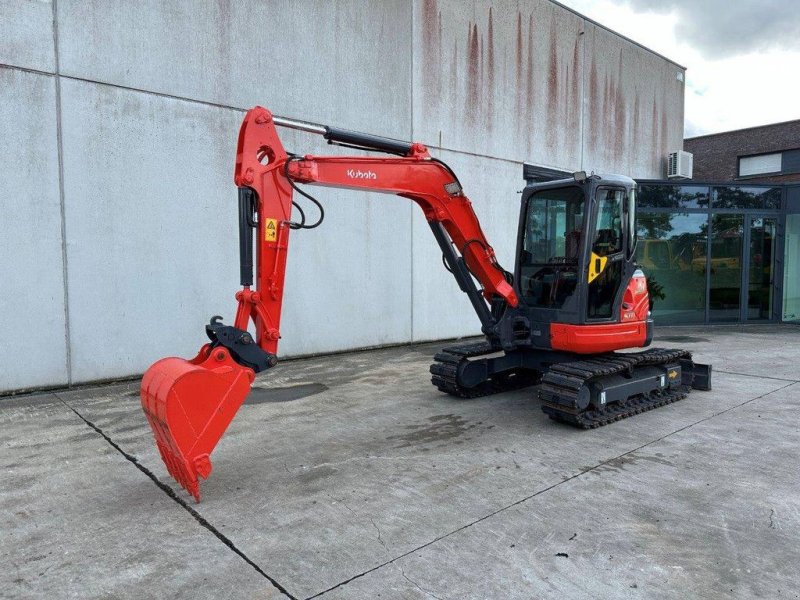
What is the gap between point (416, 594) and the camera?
9.00 feet

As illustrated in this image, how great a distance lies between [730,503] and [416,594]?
2.35 meters

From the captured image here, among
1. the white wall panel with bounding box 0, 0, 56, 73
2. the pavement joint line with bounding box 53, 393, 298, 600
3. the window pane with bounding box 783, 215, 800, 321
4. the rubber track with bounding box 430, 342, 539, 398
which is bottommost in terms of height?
the pavement joint line with bounding box 53, 393, 298, 600

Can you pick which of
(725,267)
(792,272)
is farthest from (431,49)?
(792,272)

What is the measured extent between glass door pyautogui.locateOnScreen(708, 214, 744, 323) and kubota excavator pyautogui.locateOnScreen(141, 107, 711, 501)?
26.5 feet

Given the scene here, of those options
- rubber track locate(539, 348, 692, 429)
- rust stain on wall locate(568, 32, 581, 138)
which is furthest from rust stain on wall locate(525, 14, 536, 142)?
rubber track locate(539, 348, 692, 429)

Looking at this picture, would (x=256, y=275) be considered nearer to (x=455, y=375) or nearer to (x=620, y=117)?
(x=455, y=375)

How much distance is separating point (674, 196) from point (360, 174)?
37.5 feet

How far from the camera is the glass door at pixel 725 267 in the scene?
1374 centimetres

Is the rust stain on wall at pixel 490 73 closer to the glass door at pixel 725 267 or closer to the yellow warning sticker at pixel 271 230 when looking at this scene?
the glass door at pixel 725 267

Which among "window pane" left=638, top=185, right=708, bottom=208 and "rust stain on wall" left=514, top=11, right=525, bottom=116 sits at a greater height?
"rust stain on wall" left=514, top=11, right=525, bottom=116

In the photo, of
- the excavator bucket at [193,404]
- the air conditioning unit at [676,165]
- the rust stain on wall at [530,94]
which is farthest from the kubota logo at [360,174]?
the air conditioning unit at [676,165]

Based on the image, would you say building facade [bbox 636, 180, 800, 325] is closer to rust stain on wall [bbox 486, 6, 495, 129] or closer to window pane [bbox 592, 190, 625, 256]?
rust stain on wall [bbox 486, 6, 495, 129]

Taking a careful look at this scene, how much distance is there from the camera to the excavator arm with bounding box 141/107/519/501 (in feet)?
12.0

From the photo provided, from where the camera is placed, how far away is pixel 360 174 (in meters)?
4.83
